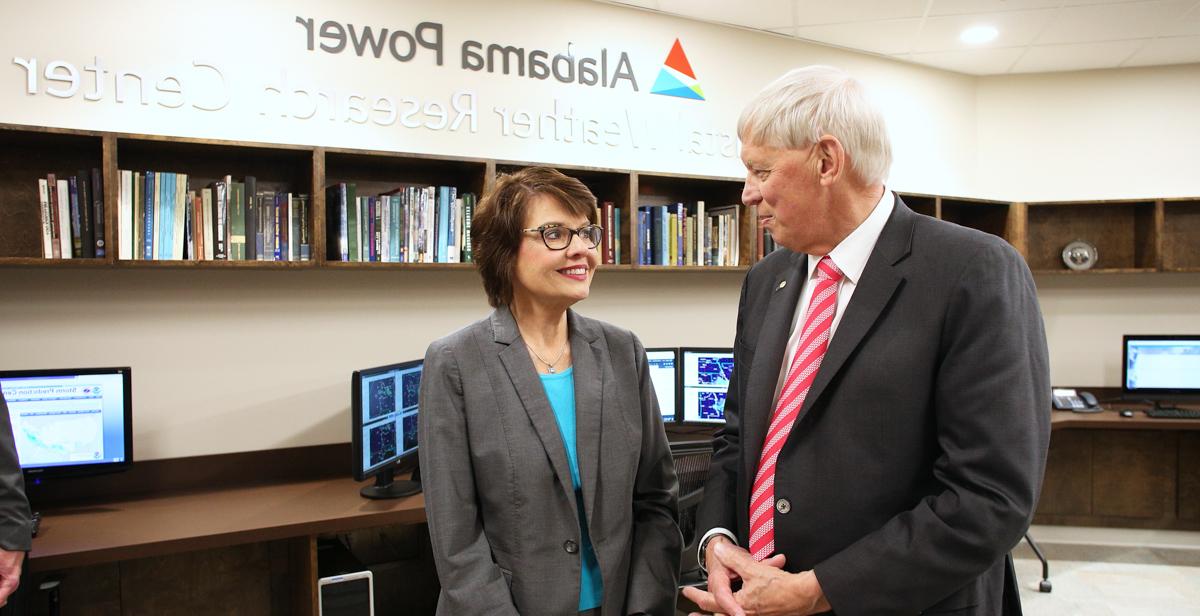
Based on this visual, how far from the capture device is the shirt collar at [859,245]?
1303 mm

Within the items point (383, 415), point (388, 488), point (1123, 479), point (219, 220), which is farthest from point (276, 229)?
point (1123, 479)

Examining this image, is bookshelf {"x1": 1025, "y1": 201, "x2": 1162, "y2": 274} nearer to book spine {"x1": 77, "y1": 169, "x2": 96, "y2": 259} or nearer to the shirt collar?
the shirt collar

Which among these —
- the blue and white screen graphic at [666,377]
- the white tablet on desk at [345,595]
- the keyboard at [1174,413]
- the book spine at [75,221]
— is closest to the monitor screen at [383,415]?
the white tablet on desk at [345,595]

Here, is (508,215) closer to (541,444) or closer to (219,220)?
(541,444)

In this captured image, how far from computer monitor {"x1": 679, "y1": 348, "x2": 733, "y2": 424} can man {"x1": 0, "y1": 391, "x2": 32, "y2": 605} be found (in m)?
2.69

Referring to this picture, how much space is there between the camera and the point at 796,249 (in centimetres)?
139

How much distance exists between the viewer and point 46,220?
2568mm

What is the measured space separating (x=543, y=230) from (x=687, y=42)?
2890mm

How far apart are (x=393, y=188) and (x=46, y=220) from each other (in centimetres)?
→ 128

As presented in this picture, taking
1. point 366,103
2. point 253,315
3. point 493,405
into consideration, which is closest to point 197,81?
point 366,103

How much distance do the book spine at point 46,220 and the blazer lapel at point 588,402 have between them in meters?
2.01

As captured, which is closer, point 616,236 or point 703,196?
point 616,236

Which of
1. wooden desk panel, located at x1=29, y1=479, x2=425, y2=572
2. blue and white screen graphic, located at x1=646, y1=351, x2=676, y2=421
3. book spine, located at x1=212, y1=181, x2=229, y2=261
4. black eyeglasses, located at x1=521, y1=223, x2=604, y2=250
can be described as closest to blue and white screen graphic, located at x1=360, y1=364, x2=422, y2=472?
wooden desk panel, located at x1=29, y1=479, x2=425, y2=572

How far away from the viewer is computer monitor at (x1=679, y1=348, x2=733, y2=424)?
386cm
